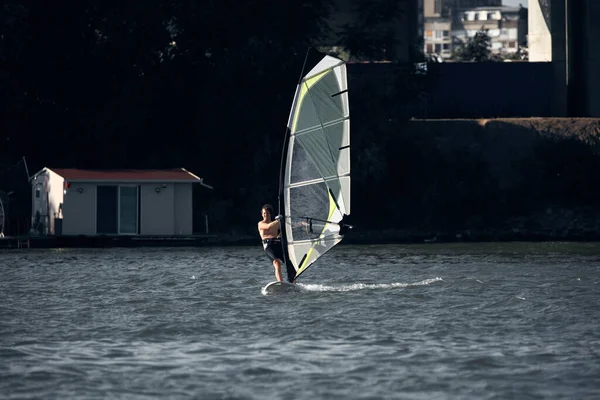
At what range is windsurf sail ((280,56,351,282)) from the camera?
23047 mm

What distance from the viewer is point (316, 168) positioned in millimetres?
23172

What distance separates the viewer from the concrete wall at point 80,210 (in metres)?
40.5

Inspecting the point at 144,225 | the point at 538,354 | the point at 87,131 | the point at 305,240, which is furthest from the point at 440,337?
the point at 87,131

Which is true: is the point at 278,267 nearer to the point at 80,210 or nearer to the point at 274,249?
the point at 274,249

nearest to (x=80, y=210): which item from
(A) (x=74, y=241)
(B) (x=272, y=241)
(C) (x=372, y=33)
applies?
(A) (x=74, y=241)

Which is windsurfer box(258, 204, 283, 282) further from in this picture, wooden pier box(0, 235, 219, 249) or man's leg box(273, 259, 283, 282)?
wooden pier box(0, 235, 219, 249)

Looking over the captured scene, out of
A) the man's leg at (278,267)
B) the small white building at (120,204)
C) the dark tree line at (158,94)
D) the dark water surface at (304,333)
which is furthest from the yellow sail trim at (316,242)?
the dark tree line at (158,94)

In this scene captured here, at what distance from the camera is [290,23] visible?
50062 millimetres

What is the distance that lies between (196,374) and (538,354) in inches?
170

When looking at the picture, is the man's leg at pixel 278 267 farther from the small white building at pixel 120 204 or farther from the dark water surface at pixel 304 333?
the small white building at pixel 120 204

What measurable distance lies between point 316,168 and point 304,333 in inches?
234


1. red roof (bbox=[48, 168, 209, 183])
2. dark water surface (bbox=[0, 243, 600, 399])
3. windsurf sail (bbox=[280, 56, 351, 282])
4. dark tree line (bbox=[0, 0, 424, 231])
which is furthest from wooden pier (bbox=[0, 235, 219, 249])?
windsurf sail (bbox=[280, 56, 351, 282])

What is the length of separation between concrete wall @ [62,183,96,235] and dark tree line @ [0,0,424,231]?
6.61 m

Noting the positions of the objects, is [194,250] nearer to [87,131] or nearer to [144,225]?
[144,225]
